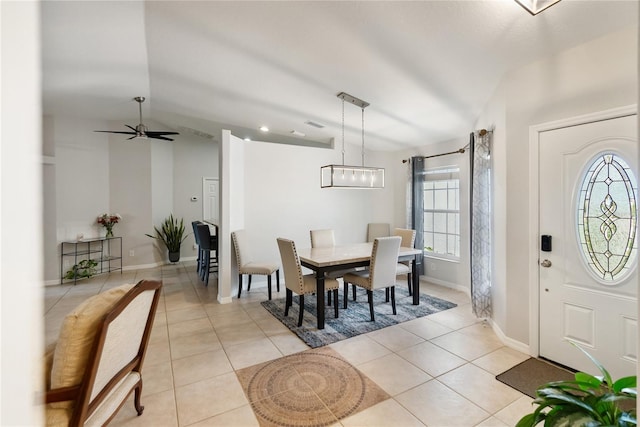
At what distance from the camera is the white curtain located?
3373 mm

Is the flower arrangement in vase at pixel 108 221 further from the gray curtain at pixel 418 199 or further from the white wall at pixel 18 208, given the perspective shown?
the white wall at pixel 18 208

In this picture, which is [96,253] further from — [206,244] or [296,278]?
[296,278]

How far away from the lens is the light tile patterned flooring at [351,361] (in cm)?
199

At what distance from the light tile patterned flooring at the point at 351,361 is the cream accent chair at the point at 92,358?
0.58m

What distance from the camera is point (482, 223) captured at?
343cm

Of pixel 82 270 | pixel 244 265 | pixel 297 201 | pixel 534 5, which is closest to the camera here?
pixel 534 5

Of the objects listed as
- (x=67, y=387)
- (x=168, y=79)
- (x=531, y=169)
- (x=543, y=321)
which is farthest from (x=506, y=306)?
(x=168, y=79)

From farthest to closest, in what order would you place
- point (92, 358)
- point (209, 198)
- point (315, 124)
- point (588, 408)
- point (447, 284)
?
1. point (209, 198)
2. point (315, 124)
3. point (447, 284)
4. point (92, 358)
5. point (588, 408)

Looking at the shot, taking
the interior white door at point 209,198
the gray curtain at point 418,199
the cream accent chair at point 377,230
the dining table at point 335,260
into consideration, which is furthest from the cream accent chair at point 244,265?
the interior white door at point 209,198

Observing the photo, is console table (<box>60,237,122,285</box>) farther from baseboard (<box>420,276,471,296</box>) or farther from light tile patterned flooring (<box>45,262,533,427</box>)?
baseboard (<box>420,276,471,296</box>)

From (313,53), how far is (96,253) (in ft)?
19.0

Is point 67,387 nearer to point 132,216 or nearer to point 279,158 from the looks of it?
point 279,158

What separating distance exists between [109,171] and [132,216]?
101cm

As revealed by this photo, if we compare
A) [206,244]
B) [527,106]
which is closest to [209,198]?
[206,244]
